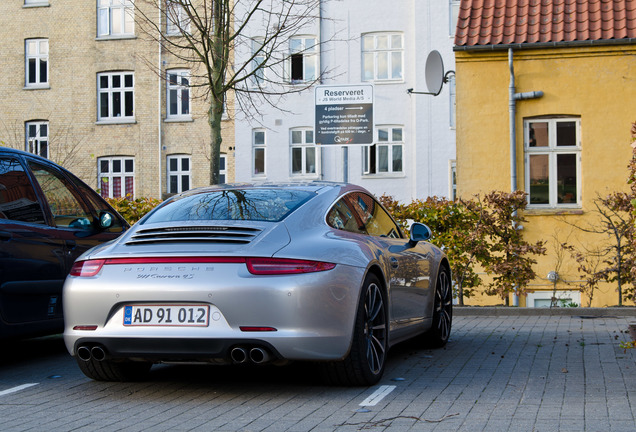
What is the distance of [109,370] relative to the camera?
6551 millimetres

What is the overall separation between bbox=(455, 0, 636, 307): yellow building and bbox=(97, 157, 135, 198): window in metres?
24.3

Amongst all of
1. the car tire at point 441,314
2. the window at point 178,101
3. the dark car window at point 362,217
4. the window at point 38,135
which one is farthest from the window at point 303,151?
the dark car window at point 362,217

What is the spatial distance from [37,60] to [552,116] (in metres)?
28.5

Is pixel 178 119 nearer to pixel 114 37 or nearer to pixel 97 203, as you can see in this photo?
pixel 114 37

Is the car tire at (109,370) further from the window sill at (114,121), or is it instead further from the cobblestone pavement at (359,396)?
the window sill at (114,121)

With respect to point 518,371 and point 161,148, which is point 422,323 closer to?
point 518,371

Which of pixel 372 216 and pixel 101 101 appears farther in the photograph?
pixel 101 101

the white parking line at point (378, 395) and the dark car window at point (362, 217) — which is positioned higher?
the dark car window at point (362, 217)

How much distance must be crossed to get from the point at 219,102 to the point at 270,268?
1275cm

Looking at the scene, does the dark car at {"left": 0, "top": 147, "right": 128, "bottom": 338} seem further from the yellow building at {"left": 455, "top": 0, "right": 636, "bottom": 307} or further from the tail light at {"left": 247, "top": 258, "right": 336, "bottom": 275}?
the yellow building at {"left": 455, "top": 0, "right": 636, "bottom": 307}

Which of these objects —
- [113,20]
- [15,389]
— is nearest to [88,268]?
[15,389]

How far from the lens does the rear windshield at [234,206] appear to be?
20.7 feet

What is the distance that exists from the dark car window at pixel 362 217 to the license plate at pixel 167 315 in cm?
125

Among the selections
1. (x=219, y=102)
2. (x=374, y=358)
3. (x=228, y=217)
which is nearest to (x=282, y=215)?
(x=228, y=217)
